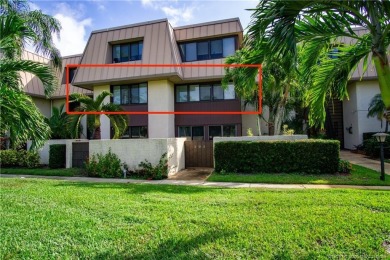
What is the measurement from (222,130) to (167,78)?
4.85 m

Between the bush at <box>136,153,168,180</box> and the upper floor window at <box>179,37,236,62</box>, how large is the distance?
8.51 m

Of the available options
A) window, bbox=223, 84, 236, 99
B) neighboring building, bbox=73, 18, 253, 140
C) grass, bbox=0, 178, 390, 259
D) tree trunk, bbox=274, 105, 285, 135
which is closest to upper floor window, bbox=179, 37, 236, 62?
neighboring building, bbox=73, 18, 253, 140

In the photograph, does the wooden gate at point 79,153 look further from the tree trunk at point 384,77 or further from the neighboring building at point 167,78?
the tree trunk at point 384,77

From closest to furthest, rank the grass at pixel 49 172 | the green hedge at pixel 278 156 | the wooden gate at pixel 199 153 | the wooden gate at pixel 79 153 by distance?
the green hedge at pixel 278 156
the grass at pixel 49 172
the wooden gate at pixel 79 153
the wooden gate at pixel 199 153

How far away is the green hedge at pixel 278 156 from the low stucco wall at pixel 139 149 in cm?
200

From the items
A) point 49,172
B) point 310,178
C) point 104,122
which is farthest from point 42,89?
point 310,178

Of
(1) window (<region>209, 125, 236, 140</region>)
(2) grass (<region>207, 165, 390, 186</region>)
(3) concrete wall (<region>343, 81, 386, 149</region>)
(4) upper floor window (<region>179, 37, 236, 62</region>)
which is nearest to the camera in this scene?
(2) grass (<region>207, 165, 390, 186</region>)

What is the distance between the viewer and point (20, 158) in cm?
1304

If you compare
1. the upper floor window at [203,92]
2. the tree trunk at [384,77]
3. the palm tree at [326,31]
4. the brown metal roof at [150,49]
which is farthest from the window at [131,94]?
the tree trunk at [384,77]

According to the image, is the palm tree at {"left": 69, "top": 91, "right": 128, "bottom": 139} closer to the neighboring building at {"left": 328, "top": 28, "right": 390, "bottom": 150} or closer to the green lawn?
the green lawn

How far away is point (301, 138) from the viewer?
10.7 meters

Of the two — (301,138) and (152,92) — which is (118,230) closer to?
(301,138)

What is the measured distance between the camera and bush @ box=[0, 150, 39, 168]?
12945 mm

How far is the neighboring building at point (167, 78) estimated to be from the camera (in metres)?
15.7
